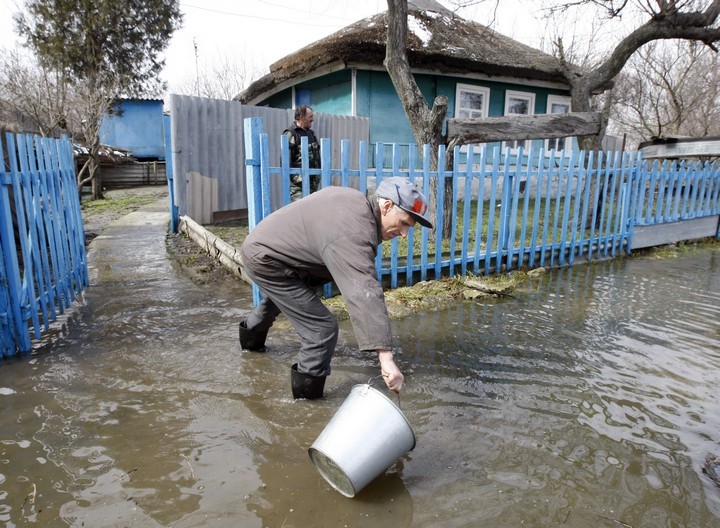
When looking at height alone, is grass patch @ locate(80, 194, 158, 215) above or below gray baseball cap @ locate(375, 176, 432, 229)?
below

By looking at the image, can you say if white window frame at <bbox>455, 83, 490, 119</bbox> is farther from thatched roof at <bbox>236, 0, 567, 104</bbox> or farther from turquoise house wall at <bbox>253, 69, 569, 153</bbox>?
thatched roof at <bbox>236, 0, 567, 104</bbox>

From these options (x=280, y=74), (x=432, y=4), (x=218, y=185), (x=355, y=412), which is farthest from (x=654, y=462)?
(x=432, y=4)

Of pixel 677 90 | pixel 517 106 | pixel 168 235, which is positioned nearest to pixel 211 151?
pixel 168 235

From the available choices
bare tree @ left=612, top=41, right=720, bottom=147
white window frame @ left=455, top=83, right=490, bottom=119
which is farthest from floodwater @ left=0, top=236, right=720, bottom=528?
bare tree @ left=612, top=41, right=720, bottom=147

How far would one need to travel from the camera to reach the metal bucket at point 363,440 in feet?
6.75

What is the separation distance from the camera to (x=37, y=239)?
389 cm

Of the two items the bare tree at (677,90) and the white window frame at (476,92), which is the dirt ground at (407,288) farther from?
the bare tree at (677,90)

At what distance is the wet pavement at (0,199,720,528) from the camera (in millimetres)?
2145

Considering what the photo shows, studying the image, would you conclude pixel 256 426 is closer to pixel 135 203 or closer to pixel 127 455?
pixel 127 455

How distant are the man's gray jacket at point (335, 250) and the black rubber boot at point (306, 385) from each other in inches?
23.9

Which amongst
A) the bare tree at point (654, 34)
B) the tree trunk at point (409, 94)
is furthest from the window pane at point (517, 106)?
the tree trunk at point (409, 94)

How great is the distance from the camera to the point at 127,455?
246cm

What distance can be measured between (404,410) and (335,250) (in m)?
1.23

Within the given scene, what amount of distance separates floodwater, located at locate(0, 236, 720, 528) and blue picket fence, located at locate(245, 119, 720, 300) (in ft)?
3.57
